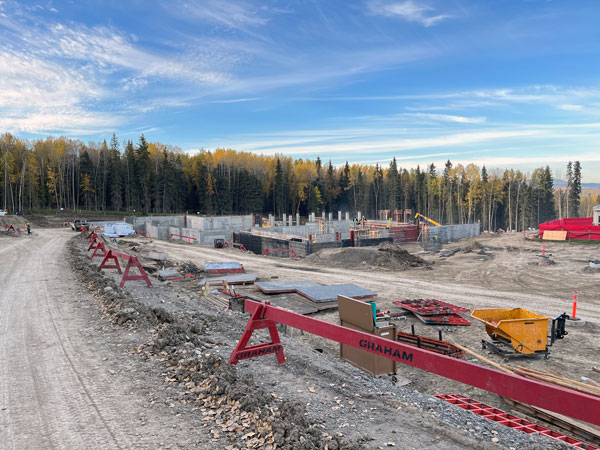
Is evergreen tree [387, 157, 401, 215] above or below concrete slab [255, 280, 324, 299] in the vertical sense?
above

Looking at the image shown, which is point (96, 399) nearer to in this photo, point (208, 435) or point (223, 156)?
point (208, 435)

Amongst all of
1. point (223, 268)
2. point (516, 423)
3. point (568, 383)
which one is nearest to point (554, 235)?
point (223, 268)

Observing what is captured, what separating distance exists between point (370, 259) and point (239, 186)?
4864 cm

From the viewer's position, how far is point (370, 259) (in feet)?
77.3

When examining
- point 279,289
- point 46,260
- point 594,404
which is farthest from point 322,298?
point 46,260

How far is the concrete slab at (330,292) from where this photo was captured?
44.7 ft

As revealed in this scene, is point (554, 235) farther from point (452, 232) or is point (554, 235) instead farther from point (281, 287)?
point (281, 287)

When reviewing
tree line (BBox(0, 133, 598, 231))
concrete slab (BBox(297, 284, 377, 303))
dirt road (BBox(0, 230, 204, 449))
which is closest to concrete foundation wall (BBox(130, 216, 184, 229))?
tree line (BBox(0, 133, 598, 231))

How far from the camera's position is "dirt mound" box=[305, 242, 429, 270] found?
2300 centimetres

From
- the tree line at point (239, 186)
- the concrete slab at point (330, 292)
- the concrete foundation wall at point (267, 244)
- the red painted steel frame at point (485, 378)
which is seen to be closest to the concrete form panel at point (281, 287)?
the concrete slab at point (330, 292)

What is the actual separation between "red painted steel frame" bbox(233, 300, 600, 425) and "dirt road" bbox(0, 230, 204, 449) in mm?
2024

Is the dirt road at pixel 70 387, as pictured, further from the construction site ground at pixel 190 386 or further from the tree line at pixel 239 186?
the tree line at pixel 239 186

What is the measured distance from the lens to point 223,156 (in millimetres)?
71625

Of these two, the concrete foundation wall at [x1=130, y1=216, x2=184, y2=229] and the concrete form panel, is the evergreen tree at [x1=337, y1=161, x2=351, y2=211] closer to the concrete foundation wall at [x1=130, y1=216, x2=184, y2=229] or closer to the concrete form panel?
the concrete foundation wall at [x1=130, y1=216, x2=184, y2=229]
